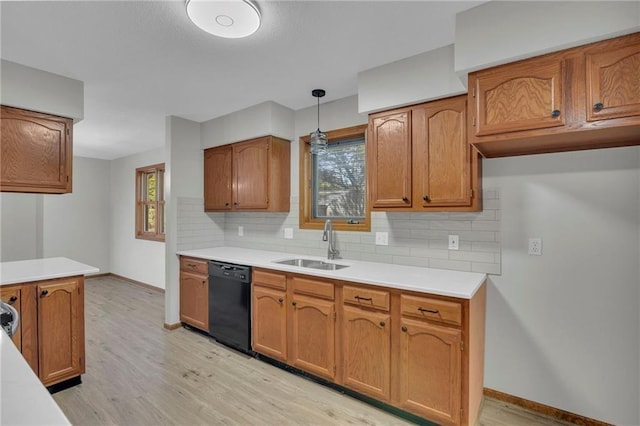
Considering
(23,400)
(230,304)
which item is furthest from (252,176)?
(23,400)

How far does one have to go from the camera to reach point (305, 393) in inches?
92.7

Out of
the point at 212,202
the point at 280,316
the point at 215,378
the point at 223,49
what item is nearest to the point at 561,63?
the point at 223,49

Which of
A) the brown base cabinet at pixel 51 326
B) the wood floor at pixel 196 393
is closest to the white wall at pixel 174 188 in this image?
the wood floor at pixel 196 393

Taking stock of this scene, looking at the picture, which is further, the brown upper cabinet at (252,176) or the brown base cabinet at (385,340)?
the brown upper cabinet at (252,176)

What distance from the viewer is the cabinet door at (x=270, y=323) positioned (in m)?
2.66

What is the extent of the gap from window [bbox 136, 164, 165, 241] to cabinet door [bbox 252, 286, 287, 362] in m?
3.34

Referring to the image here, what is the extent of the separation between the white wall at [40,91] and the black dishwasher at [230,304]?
1825mm

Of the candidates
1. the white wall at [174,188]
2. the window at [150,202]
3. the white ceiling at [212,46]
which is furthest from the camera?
the window at [150,202]

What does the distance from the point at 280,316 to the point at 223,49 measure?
210 cm

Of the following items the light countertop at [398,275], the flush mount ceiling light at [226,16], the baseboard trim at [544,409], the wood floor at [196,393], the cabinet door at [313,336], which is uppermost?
the flush mount ceiling light at [226,16]

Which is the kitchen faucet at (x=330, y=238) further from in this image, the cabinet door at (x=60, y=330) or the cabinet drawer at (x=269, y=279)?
the cabinet door at (x=60, y=330)

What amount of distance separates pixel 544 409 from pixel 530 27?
7.65 ft

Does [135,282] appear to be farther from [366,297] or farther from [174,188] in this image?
[366,297]

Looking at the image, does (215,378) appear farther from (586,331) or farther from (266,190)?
(586,331)
